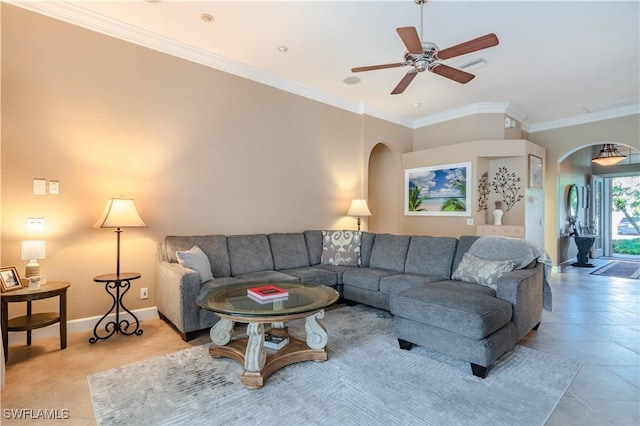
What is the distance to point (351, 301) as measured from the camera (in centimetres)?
403

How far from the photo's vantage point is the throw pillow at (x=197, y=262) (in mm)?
3072

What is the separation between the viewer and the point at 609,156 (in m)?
7.39

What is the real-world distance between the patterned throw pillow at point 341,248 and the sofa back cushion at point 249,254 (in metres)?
0.84

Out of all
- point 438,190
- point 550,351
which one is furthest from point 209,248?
point 438,190

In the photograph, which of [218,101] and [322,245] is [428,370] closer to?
[322,245]

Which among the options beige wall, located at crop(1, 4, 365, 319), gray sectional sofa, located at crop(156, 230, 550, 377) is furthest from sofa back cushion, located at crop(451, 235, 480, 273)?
beige wall, located at crop(1, 4, 365, 319)

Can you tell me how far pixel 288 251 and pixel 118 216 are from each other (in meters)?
1.98

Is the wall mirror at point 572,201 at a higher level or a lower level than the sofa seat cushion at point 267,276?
higher

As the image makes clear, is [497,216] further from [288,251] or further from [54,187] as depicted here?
[54,187]

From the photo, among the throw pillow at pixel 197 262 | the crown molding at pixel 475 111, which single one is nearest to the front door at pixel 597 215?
the crown molding at pixel 475 111

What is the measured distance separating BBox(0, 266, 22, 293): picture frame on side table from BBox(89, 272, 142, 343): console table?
0.51m

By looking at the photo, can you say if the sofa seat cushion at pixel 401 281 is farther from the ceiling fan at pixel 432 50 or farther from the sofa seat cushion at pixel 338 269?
the ceiling fan at pixel 432 50

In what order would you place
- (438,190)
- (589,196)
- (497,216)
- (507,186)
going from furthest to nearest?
(589,196)
(438,190)
(507,186)
(497,216)

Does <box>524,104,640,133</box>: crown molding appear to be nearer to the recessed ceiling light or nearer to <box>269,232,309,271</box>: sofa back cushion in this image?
<box>269,232,309,271</box>: sofa back cushion
